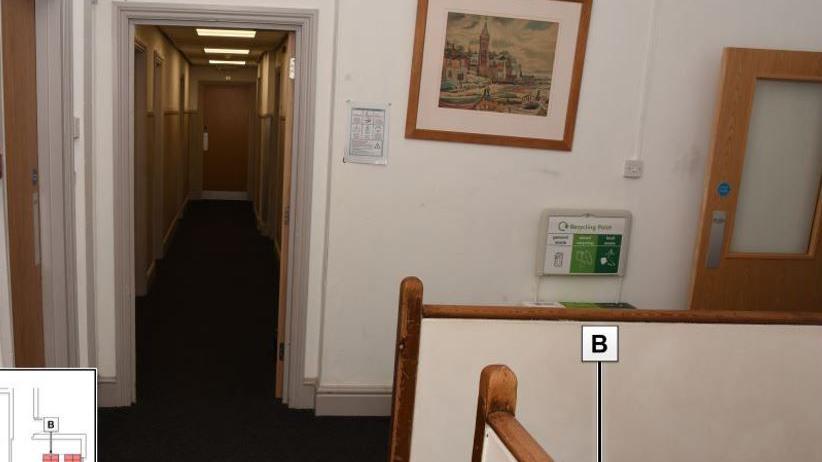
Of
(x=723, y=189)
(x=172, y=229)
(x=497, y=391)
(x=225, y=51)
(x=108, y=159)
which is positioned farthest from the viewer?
(x=225, y=51)

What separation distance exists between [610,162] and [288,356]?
1943 mm

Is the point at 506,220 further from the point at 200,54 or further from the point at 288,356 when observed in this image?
the point at 200,54

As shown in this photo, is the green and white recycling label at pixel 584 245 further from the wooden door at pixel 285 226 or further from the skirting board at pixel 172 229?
the skirting board at pixel 172 229

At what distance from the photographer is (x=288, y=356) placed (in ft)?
13.3

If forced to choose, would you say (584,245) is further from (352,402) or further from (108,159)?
(108,159)

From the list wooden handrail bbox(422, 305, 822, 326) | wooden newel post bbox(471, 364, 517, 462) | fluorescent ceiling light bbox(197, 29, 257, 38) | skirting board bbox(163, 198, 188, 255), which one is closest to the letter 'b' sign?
wooden handrail bbox(422, 305, 822, 326)

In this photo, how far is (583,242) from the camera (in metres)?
4.02

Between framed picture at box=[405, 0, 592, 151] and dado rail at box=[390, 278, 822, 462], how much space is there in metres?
1.53

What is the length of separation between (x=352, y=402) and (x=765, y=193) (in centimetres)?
243

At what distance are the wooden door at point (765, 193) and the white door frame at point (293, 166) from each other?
2010 millimetres

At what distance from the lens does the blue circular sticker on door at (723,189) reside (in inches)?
154

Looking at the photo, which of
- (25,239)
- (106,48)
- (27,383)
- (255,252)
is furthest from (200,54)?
(27,383)

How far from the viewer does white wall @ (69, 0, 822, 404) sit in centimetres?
377

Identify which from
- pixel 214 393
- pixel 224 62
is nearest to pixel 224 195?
pixel 224 62
